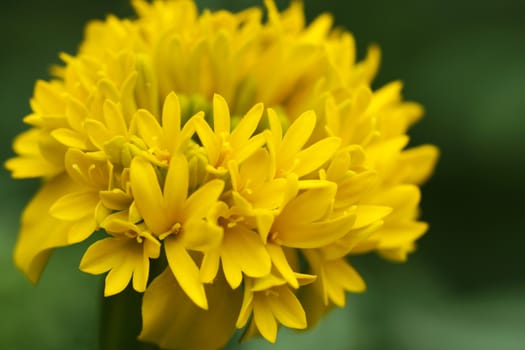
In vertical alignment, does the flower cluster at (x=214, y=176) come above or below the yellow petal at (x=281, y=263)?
above

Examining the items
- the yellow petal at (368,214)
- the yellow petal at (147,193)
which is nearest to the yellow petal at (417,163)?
the yellow petal at (368,214)

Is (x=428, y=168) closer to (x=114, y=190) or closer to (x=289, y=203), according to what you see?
(x=289, y=203)

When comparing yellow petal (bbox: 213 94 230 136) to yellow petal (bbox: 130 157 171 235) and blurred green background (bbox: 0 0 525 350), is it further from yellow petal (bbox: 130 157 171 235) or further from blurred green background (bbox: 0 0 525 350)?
blurred green background (bbox: 0 0 525 350)

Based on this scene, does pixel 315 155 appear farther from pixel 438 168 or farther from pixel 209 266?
pixel 438 168

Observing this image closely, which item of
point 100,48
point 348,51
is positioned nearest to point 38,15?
point 100,48

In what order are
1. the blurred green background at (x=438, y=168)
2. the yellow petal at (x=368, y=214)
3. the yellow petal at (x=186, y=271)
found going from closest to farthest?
1. the yellow petal at (x=186, y=271)
2. the yellow petal at (x=368, y=214)
3. the blurred green background at (x=438, y=168)

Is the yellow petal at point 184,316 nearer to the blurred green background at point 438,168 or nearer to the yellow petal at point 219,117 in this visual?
the yellow petal at point 219,117

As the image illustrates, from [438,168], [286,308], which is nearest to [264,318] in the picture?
[286,308]
